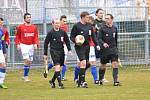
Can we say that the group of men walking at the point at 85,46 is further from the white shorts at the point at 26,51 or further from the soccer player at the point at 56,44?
the white shorts at the point at 26,51

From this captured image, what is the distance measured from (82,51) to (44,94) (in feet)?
7.09

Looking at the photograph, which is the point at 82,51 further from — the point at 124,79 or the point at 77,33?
the point at 124,79

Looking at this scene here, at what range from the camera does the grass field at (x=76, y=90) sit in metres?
13.6

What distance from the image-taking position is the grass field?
44.5ft

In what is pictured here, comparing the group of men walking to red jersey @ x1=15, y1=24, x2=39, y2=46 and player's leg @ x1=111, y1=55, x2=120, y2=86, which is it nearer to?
A: player's leg @ x1=111, y1=55, x2=120, y2=86

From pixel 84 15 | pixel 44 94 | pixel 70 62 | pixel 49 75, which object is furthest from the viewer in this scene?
pixel 70 62

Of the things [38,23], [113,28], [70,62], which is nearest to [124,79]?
[113,28]

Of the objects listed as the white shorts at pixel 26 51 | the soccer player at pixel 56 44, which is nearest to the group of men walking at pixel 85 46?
the soccer player at pixel 56 44

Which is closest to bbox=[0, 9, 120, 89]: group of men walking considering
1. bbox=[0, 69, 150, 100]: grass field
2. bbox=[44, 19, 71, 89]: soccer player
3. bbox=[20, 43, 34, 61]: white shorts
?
bbox=[44, 19, 71, 89]: soccer player

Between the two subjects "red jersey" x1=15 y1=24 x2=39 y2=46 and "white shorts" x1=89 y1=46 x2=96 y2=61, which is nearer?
"white shorts" x1=89 y1=46 x2=96 y2=61

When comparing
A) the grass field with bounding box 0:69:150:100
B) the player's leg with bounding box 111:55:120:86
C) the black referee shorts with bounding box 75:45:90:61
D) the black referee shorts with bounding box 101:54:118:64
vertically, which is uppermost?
the black referee shorts with bounding box 75:45:90:61

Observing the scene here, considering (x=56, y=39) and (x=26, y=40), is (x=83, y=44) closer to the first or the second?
(x=56, y=39)

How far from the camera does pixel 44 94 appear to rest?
14281 mm

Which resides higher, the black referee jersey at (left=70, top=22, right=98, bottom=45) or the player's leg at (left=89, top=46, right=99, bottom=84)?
the black referee jersey at (left=70, top=22, right=98, bottom=45)
